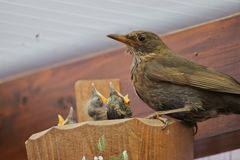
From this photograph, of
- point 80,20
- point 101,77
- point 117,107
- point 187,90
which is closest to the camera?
point 117,107

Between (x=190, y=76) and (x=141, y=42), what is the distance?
34 cm

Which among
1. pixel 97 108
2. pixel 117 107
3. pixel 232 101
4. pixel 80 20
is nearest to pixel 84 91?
pixel 80 20

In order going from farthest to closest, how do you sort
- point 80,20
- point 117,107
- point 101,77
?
point 101,77
point 80,20
point 117,107

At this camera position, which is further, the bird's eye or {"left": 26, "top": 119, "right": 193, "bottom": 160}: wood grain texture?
the bird's eye

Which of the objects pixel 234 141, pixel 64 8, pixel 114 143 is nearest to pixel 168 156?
pixel 114 143

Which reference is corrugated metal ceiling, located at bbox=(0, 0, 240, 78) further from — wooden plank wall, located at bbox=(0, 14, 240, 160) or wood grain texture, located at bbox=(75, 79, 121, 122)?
wood grain texture, located at bbox=(75, 79, 121, 122)

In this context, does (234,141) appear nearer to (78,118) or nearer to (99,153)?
(78,118)

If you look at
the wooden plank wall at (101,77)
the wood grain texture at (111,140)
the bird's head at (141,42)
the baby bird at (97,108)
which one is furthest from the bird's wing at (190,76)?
the wooden plank wall at (101,77)

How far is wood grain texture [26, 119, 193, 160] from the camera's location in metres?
3.34

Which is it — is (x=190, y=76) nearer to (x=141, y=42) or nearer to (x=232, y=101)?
(x=232, y=101)

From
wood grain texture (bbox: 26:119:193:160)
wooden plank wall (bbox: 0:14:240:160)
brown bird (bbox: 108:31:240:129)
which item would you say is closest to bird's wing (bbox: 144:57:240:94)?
brown bird (bbox: 108:31:240:129)

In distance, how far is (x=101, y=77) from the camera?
186 inches

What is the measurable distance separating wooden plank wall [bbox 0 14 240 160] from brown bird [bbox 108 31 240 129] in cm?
46

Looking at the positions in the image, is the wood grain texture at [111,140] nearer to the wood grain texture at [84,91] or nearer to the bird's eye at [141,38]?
the bird's eye at [141,38]
